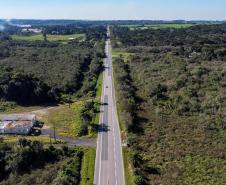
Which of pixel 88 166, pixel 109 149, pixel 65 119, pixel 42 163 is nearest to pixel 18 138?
pixel 42 163

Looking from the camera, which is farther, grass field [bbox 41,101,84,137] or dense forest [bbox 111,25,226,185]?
grass field [bbox 41,101,84,137]

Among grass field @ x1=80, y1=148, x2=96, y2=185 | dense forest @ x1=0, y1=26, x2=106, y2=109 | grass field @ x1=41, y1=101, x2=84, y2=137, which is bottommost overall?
grass field @ x1=80, y1=148, x2=96, y2=185

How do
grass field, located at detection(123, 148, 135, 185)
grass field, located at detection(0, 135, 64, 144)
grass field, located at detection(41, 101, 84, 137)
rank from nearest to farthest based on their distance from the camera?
grass field, located at detection(123, 148, 135, 185)
grass field, located at detection(0, 135, 64, 144)
grass field, located at detection(41, 101, 84, 137)

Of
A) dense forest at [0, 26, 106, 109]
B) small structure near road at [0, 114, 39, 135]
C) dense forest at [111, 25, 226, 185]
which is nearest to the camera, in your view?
dense forest at [111, 25, 226, 185]

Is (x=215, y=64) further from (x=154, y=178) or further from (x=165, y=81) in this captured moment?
(x=154, y=178)

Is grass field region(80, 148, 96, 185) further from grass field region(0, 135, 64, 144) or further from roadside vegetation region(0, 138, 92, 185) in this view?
grass field region(0, 135, 64, 144)

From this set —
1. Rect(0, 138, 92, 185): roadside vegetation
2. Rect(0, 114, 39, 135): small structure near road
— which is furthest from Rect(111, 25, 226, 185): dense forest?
Rect(0, 114, 39, 135): small structure near road
